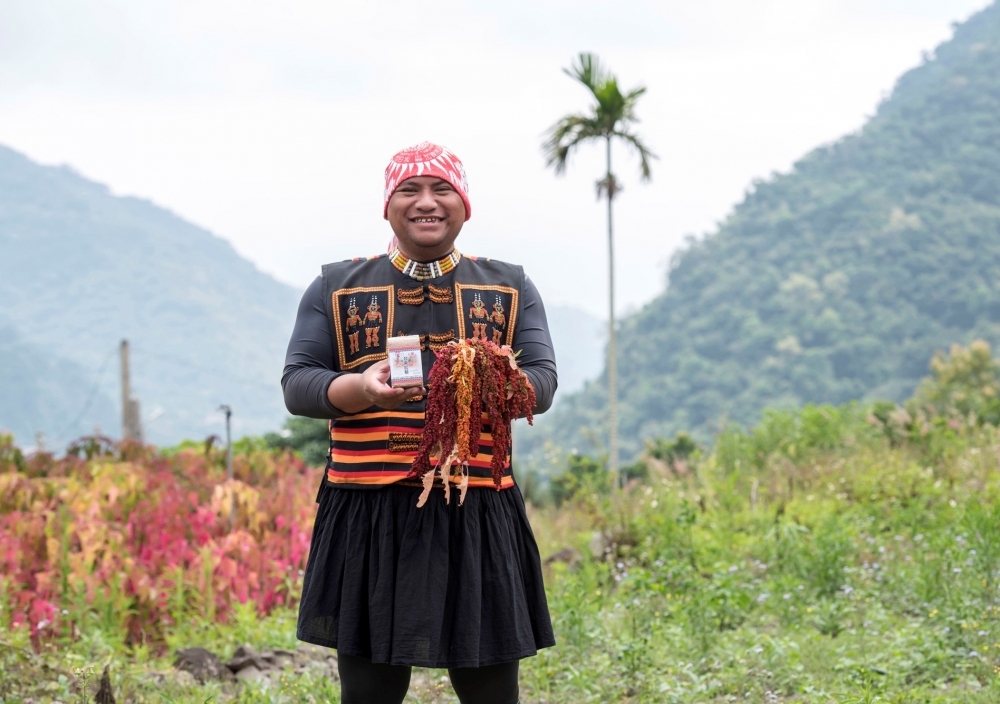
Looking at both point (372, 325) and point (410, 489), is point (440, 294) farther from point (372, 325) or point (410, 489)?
point (410, 489)

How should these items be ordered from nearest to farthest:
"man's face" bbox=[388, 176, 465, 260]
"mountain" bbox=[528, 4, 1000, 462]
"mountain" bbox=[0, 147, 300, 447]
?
"man's face" bbox=[388, 176, 465, 260], "mountain" bbox=[528, 4, 1000, 462], "mountain" bbox=[0, 147, 300, 447]

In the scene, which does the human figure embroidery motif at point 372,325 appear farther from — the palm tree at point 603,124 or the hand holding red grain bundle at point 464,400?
the palm tree at point 603,124

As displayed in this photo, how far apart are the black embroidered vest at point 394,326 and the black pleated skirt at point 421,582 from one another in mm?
59

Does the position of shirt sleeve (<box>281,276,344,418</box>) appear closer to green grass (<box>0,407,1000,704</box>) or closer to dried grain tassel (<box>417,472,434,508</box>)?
dried grain tassel (<box>417,472,434,508</box>)

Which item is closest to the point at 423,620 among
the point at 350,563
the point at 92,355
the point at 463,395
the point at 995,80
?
the point at 350,563

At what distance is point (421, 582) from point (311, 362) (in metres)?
0.61

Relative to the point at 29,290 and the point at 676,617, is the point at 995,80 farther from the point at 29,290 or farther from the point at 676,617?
the point at 29,290

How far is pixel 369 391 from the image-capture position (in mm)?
2334

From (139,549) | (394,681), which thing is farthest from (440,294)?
(139,549)

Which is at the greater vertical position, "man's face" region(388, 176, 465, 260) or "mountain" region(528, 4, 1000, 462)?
"mountain" region(528, 4, 1000, 462)

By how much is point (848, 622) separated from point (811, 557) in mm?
621

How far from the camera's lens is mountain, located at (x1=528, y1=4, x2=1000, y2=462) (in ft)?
221

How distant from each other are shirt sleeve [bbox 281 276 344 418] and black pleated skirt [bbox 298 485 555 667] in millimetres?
247

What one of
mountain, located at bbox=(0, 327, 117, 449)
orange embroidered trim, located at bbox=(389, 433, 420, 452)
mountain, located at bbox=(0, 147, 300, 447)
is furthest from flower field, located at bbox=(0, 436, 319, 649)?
mountain, located at bbox=(0, 147, 300, 447)
